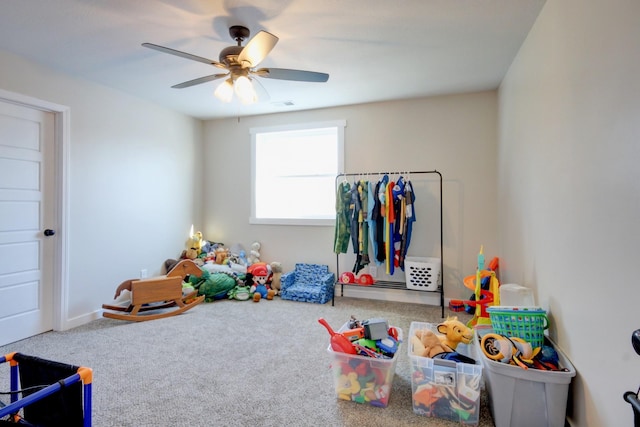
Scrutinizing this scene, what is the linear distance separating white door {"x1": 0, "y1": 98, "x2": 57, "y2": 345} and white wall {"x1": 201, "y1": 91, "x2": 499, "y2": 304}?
7.89ft

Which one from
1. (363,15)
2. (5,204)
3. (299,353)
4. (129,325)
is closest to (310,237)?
(299,353)

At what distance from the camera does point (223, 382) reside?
2064mm

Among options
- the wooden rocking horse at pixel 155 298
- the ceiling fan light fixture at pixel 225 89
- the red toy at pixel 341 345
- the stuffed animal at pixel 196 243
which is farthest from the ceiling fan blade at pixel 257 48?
the stuffed animal at pixel 196 243

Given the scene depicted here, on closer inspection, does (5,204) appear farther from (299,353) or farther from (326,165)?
(326,165)

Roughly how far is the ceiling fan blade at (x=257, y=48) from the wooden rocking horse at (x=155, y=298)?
8.05 ft

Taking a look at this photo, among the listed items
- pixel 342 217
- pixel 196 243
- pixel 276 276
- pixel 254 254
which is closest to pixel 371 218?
pixel 342 217

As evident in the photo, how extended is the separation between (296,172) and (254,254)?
1.31 metres

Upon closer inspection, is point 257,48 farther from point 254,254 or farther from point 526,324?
point 254,254

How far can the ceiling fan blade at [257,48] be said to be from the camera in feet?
5.85

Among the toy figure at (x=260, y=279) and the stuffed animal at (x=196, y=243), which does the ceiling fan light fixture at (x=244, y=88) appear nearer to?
the toy figure at (x=260, y=279)

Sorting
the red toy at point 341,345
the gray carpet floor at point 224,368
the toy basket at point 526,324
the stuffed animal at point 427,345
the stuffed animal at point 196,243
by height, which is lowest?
the gray carpet floor at point 224,368

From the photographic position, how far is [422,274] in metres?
3.46

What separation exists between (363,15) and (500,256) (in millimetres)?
2734

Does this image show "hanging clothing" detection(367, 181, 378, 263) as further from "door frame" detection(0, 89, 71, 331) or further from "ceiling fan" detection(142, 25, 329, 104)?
"door frame" detection(0, 89, 71, 331)
